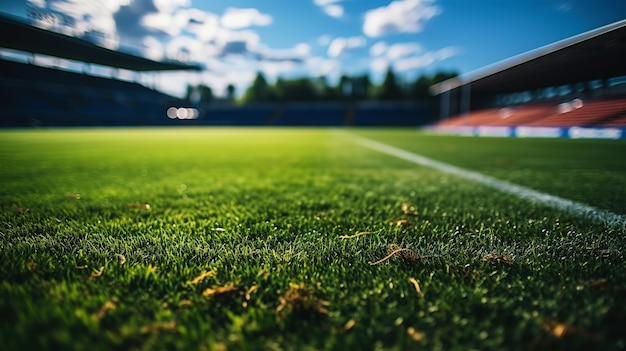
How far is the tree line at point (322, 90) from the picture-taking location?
57094mm

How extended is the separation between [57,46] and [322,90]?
6229 centimetres

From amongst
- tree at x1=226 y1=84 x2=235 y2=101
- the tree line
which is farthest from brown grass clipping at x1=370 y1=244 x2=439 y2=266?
tree at x1=226 y1=84 x2=235 y2=101

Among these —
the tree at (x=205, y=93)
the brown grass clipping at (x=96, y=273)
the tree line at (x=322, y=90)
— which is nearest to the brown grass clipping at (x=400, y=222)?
the brown grass clipping at (x=96, y=273)

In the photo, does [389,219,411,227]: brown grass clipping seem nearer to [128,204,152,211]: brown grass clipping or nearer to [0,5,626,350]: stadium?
[0,5,626,350]: stadium

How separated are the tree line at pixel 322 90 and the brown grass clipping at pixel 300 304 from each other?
57.8 metres

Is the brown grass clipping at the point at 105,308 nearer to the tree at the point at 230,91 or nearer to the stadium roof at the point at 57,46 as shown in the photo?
the stadium roof at the point at 57,46

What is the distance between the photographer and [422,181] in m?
3.40

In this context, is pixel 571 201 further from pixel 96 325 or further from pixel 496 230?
pixel 96 325

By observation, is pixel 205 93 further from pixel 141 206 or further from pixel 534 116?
pixel 141 206

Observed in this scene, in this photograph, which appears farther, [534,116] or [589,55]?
[534,116]

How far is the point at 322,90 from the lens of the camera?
62.1m

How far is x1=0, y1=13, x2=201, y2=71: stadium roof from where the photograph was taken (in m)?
1.82

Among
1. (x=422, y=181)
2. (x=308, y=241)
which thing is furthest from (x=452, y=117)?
(x=308, y=241)

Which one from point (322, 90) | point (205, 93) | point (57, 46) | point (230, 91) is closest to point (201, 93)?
point (205, 93)
